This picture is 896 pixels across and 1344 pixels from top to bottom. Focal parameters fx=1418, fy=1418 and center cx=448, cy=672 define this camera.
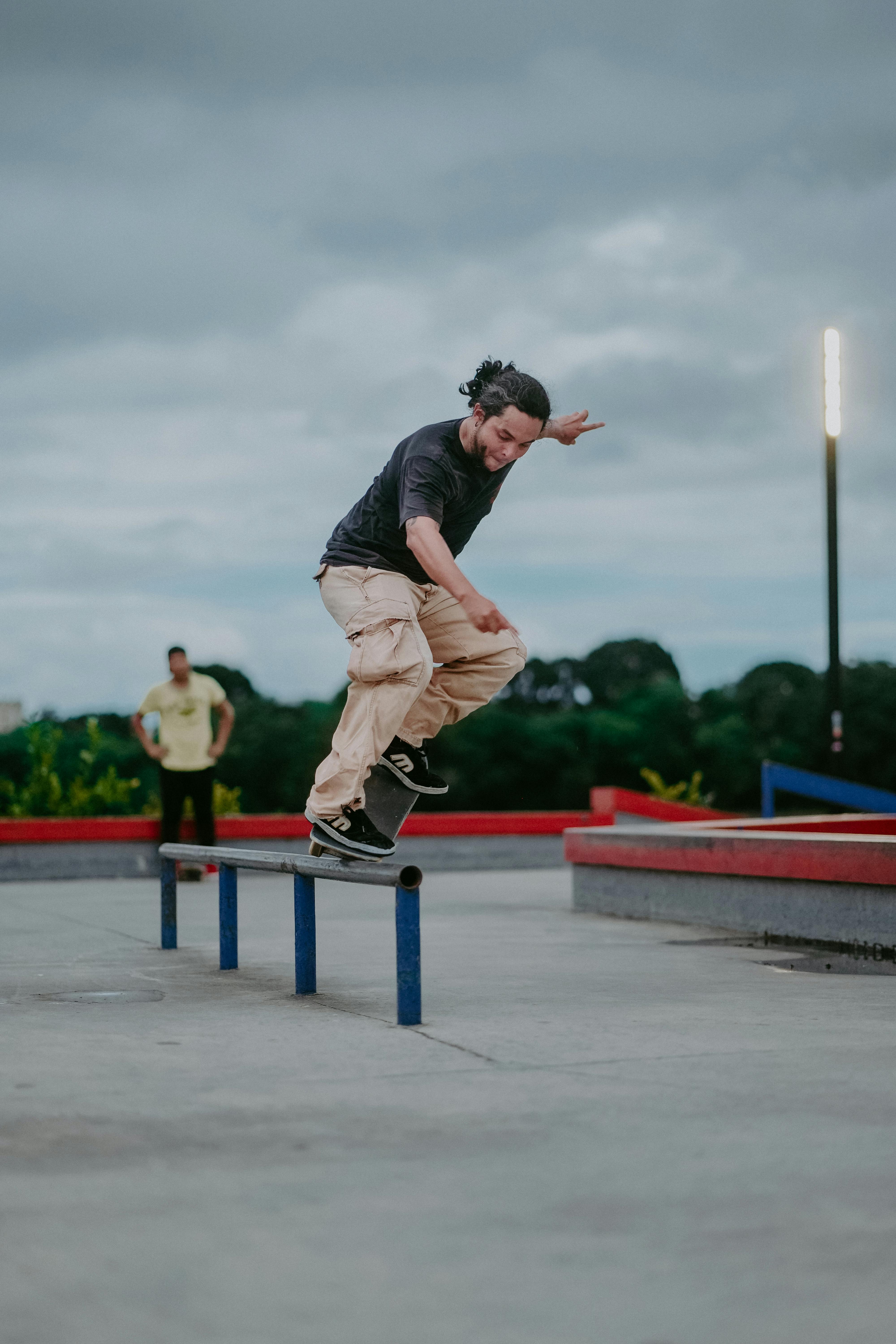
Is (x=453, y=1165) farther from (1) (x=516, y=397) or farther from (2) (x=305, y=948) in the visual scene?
(1) (x=516, y=397)

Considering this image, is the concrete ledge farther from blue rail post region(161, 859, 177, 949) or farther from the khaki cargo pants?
blue rail post region(161, 859, 177, 949)

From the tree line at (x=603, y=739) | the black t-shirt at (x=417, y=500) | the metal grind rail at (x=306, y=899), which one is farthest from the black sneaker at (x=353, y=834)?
the tree line at (x=603, y=739)

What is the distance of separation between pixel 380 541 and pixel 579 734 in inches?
1589

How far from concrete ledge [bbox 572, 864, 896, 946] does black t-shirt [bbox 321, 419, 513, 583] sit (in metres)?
2.45

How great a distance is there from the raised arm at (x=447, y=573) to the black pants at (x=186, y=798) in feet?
22.2

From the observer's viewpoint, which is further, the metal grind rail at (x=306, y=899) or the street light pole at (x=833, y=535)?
the street light pole at (x=833, y=535)

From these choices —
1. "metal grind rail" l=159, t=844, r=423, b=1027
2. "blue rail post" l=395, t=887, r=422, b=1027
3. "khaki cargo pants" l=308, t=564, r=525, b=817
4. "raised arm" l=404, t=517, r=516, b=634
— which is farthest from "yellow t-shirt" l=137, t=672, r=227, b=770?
"blue rail post" l=395, t=887, r=422, b=1027

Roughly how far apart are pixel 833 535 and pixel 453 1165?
11738 millimetres

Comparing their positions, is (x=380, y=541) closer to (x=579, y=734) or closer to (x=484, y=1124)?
(x=484, y=1124)

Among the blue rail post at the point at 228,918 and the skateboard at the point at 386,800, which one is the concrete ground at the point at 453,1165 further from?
the skateboard at the point at 386,800

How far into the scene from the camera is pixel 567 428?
5234mm

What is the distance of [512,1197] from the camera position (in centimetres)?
242

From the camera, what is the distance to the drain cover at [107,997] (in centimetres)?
464

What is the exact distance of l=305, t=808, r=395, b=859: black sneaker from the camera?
494cm
